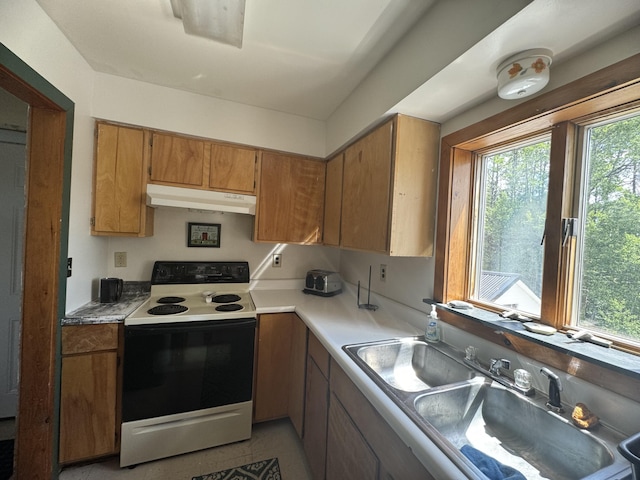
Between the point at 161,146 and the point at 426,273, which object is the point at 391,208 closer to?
the point at 426,273

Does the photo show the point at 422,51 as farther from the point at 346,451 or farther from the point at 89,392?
the point at 89,392

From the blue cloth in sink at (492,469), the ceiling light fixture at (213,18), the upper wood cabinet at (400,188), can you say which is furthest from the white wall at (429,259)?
the ceiling light fixture at (213,18)

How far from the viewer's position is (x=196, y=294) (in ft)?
6.88

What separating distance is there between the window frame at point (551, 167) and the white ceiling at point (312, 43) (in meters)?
0.14

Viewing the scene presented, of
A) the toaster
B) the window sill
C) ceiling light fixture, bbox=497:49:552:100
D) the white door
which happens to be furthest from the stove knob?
the white door

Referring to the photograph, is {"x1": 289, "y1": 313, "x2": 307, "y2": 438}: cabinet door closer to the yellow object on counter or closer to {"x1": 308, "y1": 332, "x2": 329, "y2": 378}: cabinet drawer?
{"x1": 308, "y1": 332, "x2": 329, "y2": 378}: cabinet drawer

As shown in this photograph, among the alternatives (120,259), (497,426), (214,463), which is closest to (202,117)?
(120,259)

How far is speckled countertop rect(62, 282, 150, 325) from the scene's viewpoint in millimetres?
1428

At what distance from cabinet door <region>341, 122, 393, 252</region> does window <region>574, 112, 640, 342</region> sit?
779 millimetres

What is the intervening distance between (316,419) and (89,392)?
4.21 feet

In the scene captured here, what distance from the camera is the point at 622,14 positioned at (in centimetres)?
74

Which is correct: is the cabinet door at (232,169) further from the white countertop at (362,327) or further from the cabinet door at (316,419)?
the cabinet door at (316,419)

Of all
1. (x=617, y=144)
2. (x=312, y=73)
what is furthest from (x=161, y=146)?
(x=617, y=144)

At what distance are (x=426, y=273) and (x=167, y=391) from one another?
1700 mm
